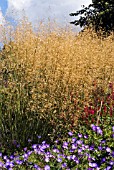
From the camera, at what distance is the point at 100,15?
14.4 meters

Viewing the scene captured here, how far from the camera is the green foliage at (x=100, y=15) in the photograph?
14251 millimetres

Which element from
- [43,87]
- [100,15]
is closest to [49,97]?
[43,87]

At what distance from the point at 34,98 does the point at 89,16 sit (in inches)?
444

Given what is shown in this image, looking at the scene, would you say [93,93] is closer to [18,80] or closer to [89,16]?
[18,80]

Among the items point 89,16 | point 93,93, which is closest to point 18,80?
point 93,93

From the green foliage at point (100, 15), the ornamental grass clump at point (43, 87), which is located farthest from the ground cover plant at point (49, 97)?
the green foliage at point (100, 15)

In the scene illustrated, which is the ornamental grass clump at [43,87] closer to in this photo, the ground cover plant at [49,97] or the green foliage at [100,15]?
the ground cover plant at [49,97]

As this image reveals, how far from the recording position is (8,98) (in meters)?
5.06

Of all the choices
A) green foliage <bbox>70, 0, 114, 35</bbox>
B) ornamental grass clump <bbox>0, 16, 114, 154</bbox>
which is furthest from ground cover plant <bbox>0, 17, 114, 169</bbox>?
green foliage <bbox>70, 0, 114, 35</bbox>

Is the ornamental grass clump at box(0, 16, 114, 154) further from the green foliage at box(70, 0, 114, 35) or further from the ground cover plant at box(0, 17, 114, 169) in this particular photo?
the green foliage at box(70, 0, 114, 35)

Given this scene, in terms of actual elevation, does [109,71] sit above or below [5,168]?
above

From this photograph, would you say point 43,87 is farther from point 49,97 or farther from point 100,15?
point 100,15

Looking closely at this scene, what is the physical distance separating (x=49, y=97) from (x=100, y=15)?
10270 mm

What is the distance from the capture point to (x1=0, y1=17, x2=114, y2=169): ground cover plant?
15.0 ft
